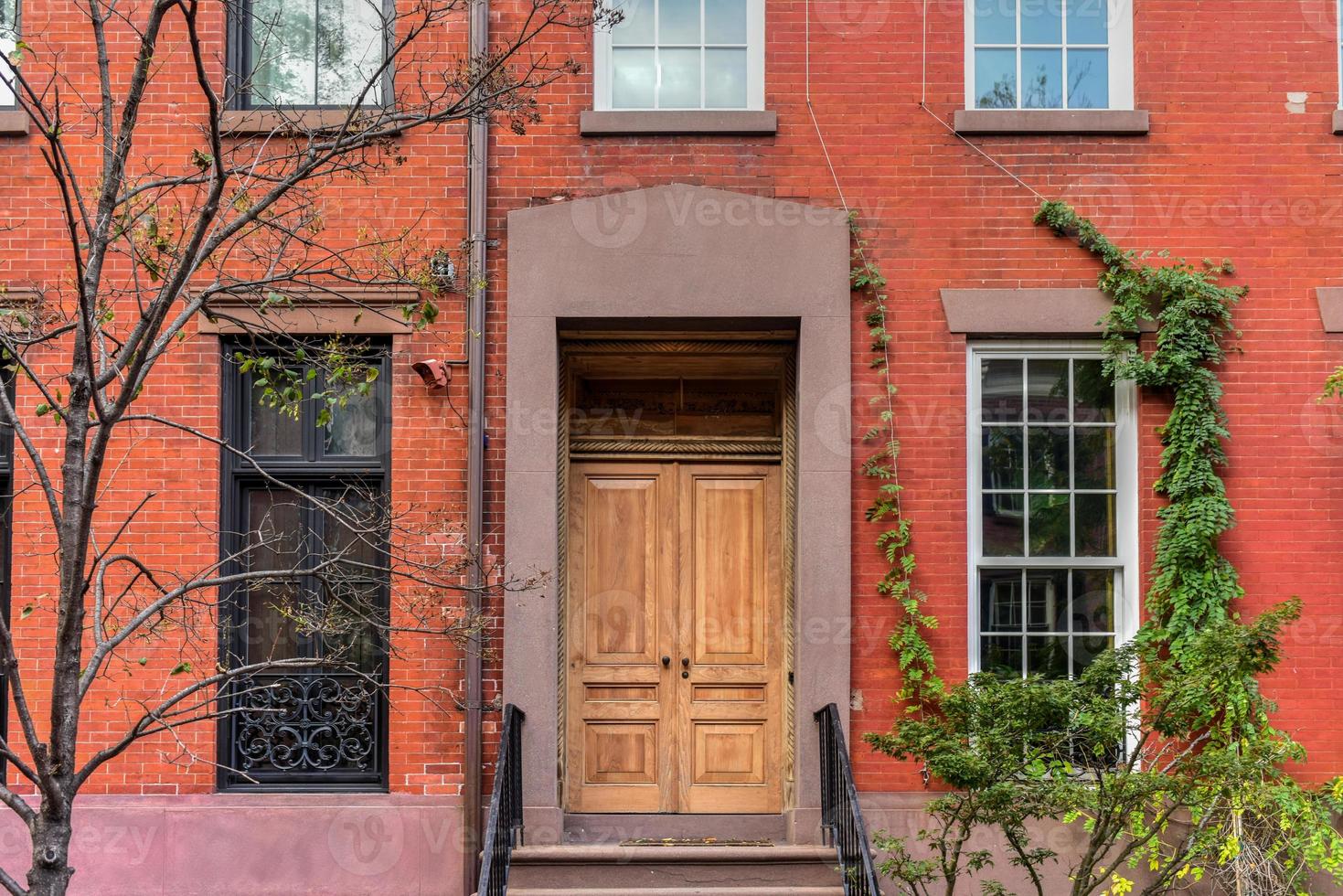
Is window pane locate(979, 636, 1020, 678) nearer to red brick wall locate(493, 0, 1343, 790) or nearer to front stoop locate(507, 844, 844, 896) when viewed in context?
red brick wall locate(493, 0, 1343, 790)

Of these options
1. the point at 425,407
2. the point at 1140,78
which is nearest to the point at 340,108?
the point at 425,407

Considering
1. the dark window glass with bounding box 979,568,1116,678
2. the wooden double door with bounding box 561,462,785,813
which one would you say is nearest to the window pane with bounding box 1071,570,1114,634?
the dark window glass with bounding box 979,568,1116,678

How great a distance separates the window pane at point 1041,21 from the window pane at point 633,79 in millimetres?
2413

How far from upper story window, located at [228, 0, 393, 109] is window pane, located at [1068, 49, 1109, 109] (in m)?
4.40

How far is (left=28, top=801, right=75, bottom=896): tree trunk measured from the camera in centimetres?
413

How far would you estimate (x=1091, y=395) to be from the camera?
24.3 ft

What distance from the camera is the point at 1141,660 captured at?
6.83 metres

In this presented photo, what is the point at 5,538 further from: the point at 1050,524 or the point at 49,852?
the point at 1050,524

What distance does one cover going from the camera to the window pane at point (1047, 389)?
739 cm

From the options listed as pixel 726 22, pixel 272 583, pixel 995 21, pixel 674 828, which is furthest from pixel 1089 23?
pixel 272 583

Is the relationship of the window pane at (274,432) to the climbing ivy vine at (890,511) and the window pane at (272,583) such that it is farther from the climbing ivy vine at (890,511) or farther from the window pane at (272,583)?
the climbing ivy vine at (890,511)

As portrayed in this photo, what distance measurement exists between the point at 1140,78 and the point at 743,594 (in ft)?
13.6

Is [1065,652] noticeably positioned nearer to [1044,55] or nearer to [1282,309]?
[1282,309]

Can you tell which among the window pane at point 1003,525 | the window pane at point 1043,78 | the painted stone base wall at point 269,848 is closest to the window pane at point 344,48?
the window pane at point 1043,78
